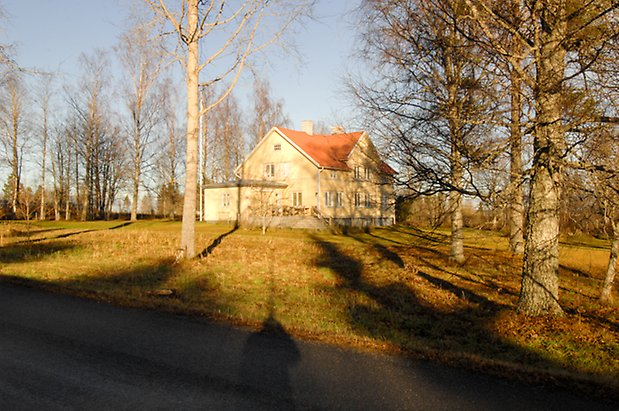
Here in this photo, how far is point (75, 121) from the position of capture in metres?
49.2

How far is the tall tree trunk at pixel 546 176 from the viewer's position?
7387 mm

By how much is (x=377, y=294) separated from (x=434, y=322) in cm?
261

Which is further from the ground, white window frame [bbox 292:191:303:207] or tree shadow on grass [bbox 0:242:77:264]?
white window frame [bbox 292:191:303:207]

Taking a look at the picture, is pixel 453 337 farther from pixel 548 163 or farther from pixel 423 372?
pixel 548 163

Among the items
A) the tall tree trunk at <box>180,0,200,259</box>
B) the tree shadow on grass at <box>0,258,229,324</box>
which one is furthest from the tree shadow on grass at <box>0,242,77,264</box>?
the tall tree trunk at <box>180,0,200,259</box>

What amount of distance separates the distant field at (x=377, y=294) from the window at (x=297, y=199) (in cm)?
1965

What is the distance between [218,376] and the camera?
5.07 meters

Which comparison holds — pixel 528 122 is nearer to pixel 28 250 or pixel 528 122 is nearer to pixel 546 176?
pixel 546 176

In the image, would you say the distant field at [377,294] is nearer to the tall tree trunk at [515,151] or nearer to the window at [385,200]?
the window at [385,200]

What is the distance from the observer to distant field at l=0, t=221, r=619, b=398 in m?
6.77

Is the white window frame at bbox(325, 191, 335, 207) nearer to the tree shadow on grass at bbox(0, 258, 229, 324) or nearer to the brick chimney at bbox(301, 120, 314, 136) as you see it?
the brick chimney at bbox(301, 120, 314, 136)

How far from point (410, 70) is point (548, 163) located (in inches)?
210

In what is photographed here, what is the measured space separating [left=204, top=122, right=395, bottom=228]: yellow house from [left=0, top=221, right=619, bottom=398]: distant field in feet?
56.2

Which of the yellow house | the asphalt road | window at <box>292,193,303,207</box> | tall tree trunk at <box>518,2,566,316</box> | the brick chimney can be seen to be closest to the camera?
the asphalt road
